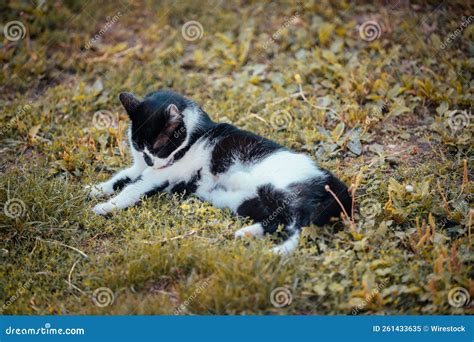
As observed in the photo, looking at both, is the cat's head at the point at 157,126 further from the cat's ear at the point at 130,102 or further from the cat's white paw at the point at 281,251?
the cat's white paw at the point at 281,251

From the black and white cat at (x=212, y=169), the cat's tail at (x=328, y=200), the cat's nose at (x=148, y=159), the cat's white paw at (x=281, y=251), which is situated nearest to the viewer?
the cat's white paw at (x=281, y=251)

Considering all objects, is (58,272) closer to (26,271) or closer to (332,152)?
(26,271)

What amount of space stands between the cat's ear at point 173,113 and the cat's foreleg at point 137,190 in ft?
1.37

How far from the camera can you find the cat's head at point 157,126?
371 cm

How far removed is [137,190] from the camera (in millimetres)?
3811

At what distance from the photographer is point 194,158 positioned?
12.7ft

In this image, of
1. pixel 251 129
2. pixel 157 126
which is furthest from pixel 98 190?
pixel 251 129

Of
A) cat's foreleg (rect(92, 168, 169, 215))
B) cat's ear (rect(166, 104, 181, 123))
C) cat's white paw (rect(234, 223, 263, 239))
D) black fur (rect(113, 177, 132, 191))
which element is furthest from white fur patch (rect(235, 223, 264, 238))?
black fur (rect(113, 177, 132, 191))

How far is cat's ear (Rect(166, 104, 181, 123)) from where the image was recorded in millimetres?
3674

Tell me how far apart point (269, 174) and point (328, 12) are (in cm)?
321

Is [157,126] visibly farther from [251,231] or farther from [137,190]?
[251,231]

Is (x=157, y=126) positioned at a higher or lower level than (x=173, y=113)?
lower

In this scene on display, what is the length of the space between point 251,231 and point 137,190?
0.96 meters

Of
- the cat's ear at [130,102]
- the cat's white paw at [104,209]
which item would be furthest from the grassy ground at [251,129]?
the cat's ear at [130,102]
